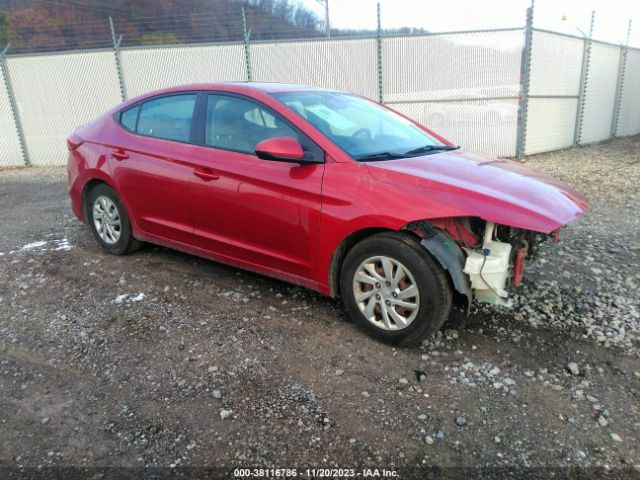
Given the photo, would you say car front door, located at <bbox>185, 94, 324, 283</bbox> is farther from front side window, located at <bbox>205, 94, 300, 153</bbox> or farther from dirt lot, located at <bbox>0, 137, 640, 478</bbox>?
dirt lot, located at <bbox>0, 137, 640, 478</bbox>

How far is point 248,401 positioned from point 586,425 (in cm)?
175

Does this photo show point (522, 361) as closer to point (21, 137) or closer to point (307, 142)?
point (307, 142)

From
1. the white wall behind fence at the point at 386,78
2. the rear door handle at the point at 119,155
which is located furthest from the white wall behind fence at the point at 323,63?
the rear door handle at the point at 119,155

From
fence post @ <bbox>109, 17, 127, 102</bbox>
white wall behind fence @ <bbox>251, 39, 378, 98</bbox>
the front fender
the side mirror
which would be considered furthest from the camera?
fence post @ <bbox>109, 17, 127, 102</bbox>

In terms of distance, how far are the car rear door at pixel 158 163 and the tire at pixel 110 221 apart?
0.24 m

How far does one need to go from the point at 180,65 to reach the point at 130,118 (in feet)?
23.2

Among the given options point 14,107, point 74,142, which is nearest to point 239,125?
point 74,142

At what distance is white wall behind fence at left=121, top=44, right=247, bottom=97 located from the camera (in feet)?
35.2

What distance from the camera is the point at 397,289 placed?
122 inches

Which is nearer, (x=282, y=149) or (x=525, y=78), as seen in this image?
(x=282, y=149)

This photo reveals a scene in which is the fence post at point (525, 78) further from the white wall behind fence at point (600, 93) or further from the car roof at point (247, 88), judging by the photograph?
the car roof at point (247, 88)

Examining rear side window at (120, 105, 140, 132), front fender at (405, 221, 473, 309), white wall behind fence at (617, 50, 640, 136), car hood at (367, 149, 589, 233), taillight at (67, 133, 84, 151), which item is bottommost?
white wall behind fence at (617, 50, 640, 136)

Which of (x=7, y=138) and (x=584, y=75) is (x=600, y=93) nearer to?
(x=584, y=75)

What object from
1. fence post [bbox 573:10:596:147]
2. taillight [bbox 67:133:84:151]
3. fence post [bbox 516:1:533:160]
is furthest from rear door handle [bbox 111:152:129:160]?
fence post [bbox 573:10:596:147]
